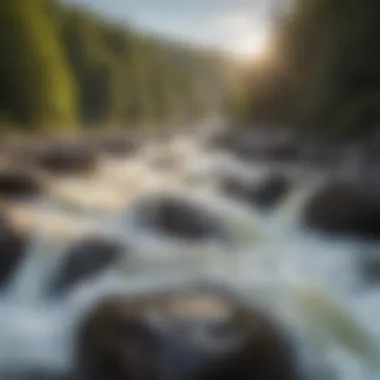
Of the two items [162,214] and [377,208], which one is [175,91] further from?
[377,208]

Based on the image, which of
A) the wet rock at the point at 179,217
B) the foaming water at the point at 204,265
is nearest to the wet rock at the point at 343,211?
the foaming water at the point at 204,265

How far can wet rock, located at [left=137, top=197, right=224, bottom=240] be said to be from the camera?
1167mm

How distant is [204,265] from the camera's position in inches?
43.3

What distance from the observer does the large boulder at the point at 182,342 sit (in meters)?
0.96

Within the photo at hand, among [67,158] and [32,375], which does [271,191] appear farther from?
[32,375]

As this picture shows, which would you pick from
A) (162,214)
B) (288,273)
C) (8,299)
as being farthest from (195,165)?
(8,299)

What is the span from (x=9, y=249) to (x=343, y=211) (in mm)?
506

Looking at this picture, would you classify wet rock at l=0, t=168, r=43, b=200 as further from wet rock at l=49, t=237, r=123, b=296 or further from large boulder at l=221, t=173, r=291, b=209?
large boulder at l=221, t=173, r=291, b=209

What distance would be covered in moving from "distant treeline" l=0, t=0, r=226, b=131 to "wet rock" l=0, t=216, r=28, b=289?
16 cm

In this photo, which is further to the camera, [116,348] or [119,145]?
[119,145]

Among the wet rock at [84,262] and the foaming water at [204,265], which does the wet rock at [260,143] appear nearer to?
the foaming water at [204,265]

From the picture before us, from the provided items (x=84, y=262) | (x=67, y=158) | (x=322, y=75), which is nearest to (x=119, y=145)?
(x=67, y=158)

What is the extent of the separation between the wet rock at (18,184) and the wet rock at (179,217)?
16 cm

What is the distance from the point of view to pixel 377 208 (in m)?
1.16
